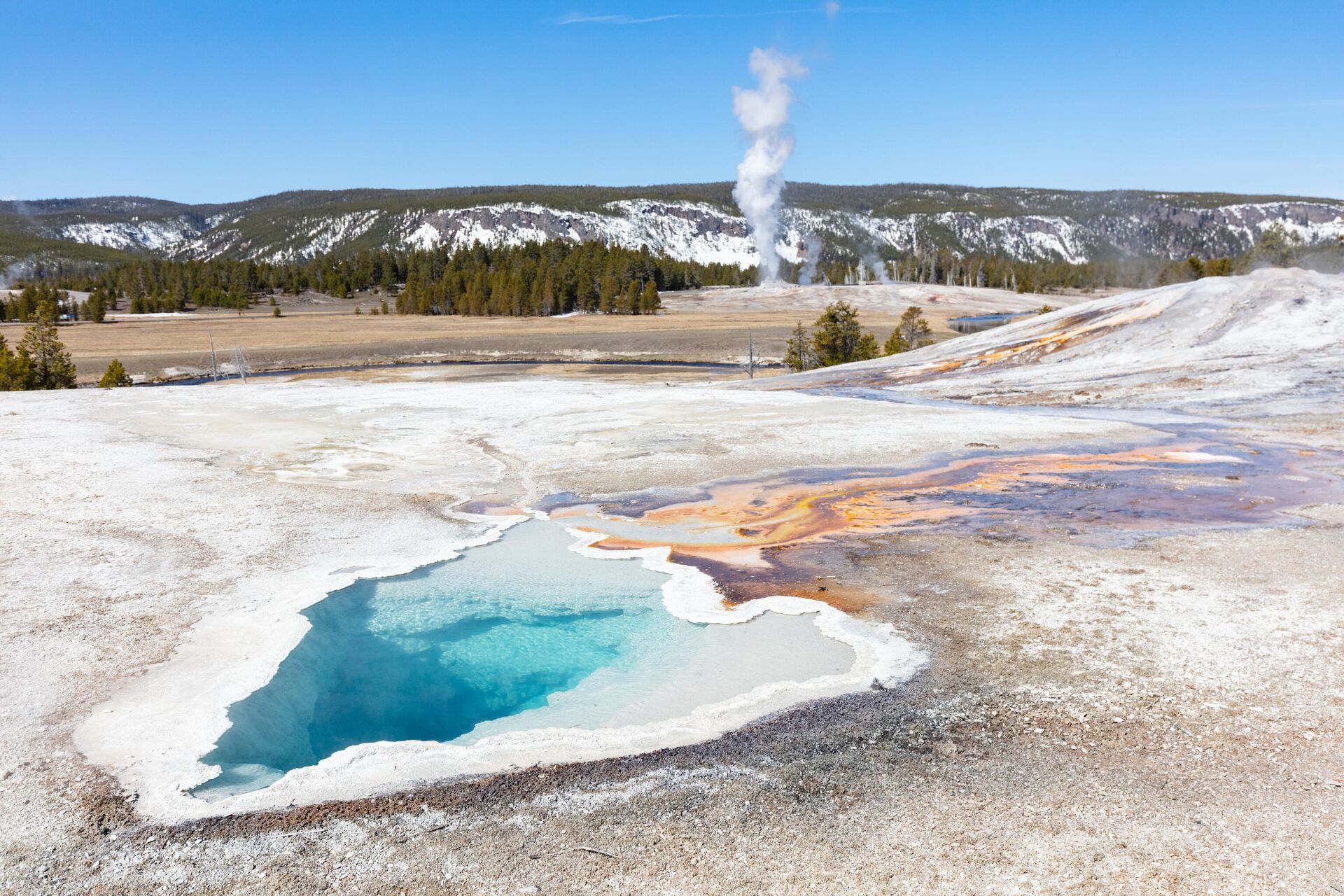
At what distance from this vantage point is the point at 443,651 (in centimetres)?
1084

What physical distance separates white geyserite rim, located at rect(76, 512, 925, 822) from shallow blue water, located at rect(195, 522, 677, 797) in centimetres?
23

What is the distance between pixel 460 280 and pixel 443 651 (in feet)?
446

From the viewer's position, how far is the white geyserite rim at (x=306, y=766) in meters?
6.89

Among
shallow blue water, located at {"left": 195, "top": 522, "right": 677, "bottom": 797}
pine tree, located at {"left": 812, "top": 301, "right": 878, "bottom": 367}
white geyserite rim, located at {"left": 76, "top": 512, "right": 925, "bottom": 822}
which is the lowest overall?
shallow blue water, located at {"left": 195, "top": 522, "right": 677, "bottom": 797}

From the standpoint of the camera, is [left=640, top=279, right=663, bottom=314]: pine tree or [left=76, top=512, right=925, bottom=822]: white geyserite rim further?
[left=640, top=279, right=663, bottom=314]: pine tree

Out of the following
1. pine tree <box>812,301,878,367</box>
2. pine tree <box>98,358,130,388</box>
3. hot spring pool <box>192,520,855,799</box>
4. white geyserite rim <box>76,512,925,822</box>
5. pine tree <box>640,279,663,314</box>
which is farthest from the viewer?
pine tree <box>640,279,663,314</box>

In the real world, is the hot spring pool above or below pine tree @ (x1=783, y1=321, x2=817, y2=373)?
below

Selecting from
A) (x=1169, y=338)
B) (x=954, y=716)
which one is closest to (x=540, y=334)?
(x=1169, y=338)

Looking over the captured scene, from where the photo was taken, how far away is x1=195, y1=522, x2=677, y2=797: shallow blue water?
8445 mm

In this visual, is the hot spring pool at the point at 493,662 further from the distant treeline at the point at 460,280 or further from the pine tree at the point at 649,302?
the distant treeline at the point at 460,280

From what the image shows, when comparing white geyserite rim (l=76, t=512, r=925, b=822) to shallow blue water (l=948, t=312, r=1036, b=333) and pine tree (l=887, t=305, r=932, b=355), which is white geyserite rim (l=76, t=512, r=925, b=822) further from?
shallow blue water (l=948, t=312, r=1036, b=333)

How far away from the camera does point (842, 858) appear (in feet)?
19.4

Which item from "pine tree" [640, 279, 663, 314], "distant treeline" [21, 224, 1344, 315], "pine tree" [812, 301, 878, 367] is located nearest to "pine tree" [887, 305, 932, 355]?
"pine tree" [812, 301, 878, 367]

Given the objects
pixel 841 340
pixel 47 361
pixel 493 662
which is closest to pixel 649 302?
pixel 841 340
